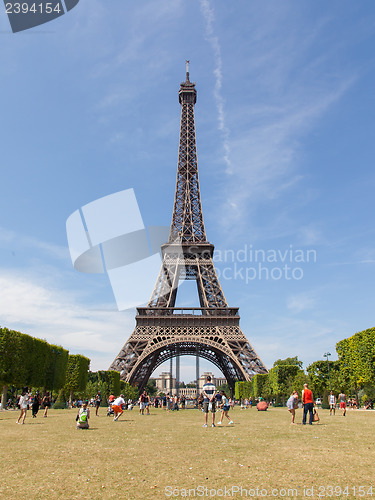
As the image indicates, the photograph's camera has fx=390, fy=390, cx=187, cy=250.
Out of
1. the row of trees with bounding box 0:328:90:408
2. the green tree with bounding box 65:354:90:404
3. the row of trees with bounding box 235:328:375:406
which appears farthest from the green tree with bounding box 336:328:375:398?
the row of trees with bounding box 0:328:90:408

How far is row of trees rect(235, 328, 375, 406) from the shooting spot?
4122cm

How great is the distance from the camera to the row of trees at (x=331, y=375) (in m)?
41.2

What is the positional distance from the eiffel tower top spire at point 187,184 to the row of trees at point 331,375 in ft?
85.4

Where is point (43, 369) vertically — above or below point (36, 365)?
below

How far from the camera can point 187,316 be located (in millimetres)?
60125

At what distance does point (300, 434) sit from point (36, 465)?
9.58 m

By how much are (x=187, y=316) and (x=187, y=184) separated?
27.0 m

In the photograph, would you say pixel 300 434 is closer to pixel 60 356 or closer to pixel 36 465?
pixel 36 465

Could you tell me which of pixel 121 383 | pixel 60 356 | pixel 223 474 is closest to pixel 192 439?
pixel 223 474

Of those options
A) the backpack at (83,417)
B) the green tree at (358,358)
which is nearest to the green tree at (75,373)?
the green tree at (358,358)

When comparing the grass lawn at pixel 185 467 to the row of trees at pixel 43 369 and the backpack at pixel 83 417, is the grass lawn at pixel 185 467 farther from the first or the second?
the row of trees at pixel 43 369

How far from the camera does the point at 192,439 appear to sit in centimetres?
1309

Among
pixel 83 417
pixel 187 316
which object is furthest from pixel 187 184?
pixel 83 417

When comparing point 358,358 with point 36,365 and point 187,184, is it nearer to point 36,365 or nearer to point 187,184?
point 36,365
